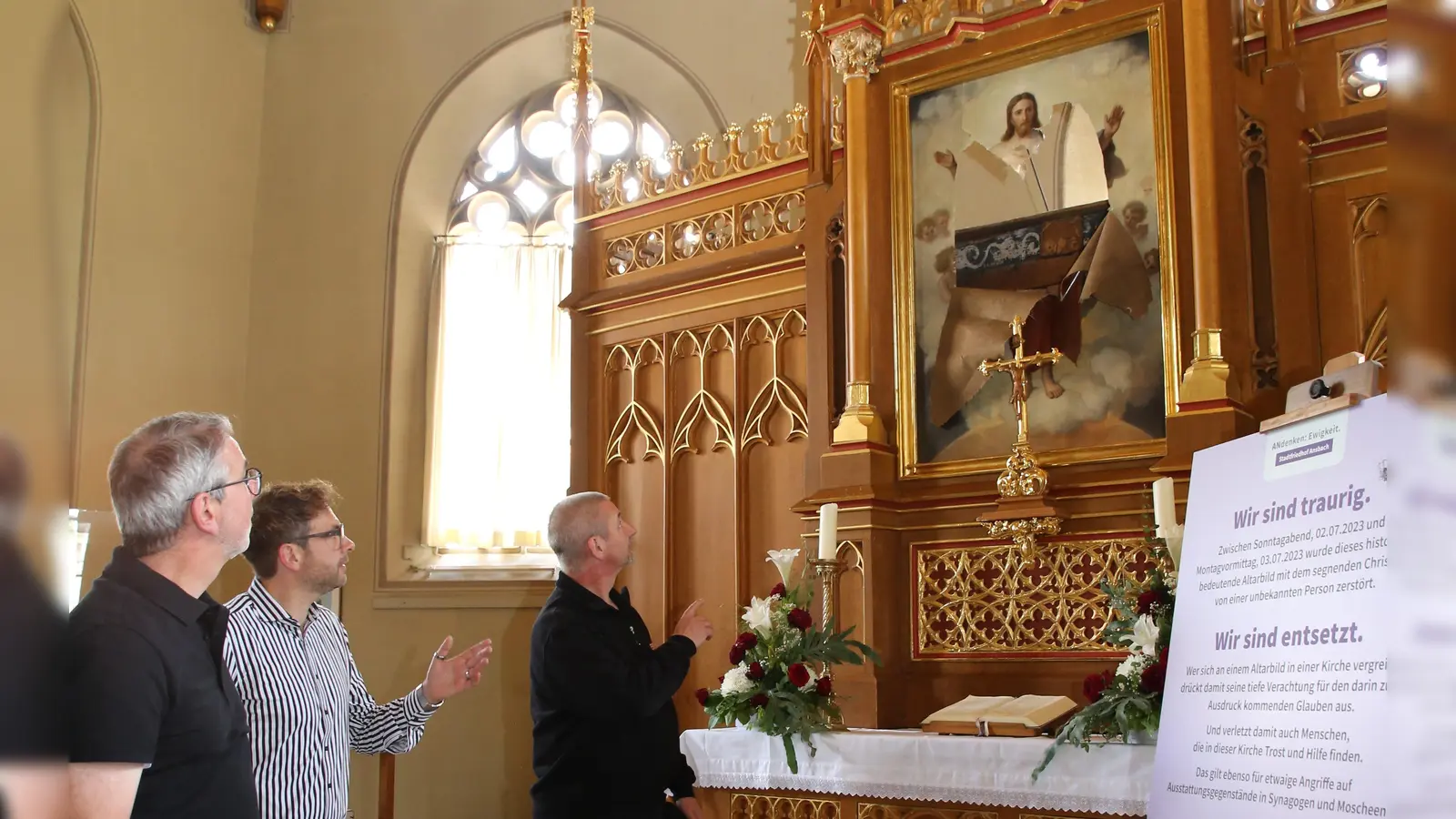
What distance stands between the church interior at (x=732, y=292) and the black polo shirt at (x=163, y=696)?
3.08 ft

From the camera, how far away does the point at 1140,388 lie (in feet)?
15.0

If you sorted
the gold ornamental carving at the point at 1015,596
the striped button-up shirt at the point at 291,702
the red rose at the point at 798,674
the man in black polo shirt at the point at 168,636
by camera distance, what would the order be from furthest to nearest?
the gold ornamental carving at the point at 1015,596 < the red rose at the point at 798,674 < the striped button-up shirt at the point at 291,702 < the man in black polo shirt at the point at 168,636

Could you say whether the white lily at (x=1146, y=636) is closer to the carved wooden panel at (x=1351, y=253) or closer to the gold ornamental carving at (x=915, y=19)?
the carved wooden panel at (x=1351, y=253)

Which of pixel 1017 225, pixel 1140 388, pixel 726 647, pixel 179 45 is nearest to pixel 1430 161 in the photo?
pixel 1140 388

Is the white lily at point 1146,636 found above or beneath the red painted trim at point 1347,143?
beneath

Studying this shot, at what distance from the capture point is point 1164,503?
13.0 ft

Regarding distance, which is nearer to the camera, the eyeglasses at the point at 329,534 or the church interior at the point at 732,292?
the eyeglasses at the point at 329,534

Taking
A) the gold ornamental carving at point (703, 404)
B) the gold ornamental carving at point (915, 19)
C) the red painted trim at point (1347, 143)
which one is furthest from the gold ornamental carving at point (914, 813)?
the gold ornamental carving at point (915, 19)

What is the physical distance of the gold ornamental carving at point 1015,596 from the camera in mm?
4520

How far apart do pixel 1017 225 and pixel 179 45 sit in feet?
19.9

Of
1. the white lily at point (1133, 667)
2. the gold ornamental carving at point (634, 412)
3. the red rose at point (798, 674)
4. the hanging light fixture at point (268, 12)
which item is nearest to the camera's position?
the white lily at point (1133, 667)

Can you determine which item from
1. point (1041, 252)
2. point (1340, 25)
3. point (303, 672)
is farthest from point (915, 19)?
point (303, 672)

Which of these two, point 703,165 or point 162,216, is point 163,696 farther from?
point 162,216

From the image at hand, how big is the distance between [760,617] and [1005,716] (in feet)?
2.92
